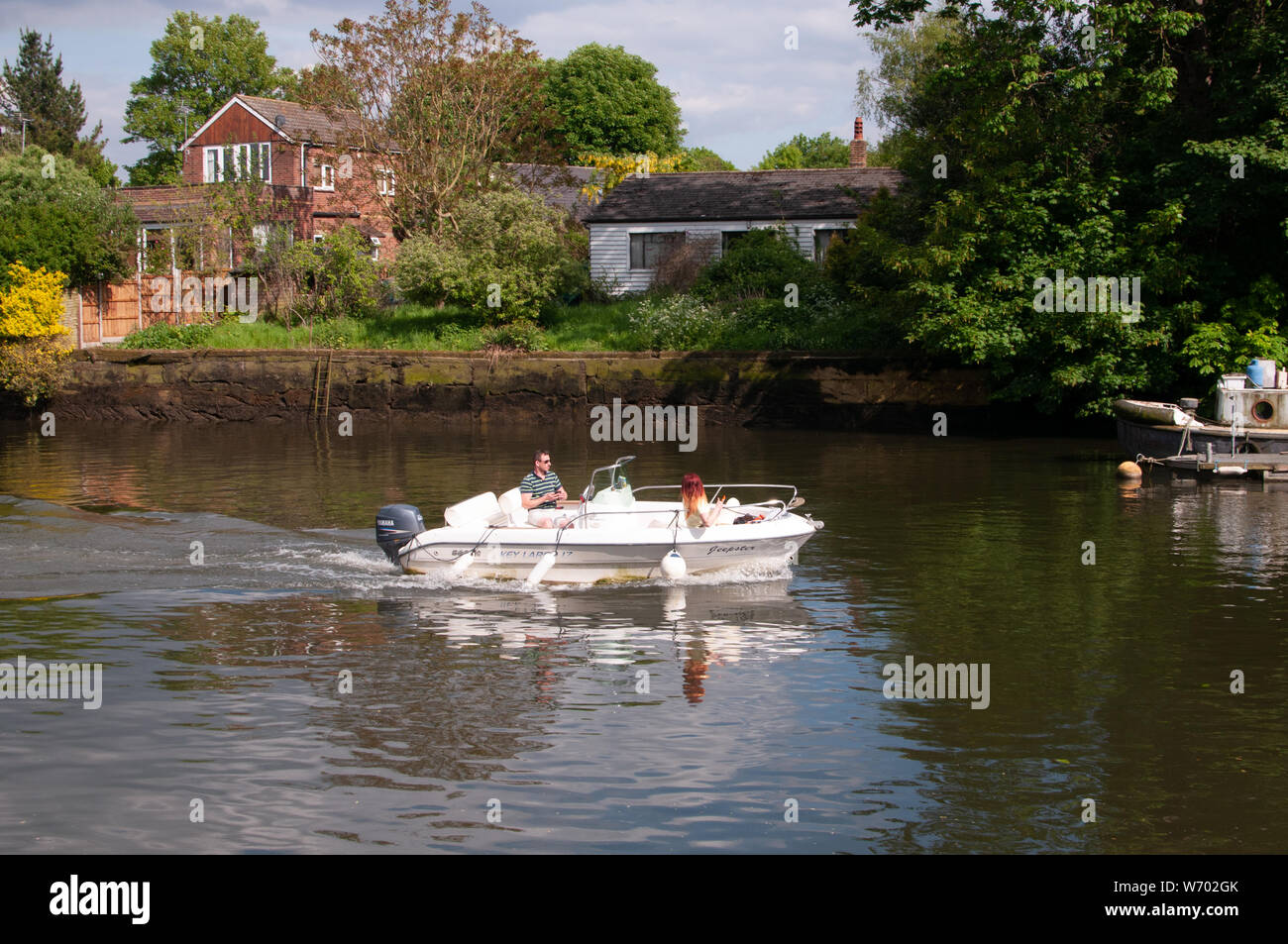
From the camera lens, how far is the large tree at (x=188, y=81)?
74.9 metres

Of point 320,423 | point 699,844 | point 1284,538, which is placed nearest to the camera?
point 699,844

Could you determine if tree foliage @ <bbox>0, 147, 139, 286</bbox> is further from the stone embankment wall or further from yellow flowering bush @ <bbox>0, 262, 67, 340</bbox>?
the stone embankment wall

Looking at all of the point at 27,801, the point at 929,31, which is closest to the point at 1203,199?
the point at 929,31

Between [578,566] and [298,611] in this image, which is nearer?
[298,611]

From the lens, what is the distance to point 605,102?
225ft

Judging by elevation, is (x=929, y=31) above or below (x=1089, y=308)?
above

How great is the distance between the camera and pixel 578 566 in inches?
607

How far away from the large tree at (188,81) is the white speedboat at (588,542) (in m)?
65.9

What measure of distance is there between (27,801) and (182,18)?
7921 centimetres

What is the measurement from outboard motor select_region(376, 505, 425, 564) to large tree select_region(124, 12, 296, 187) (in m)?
65.6

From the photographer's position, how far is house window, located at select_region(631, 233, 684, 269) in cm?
4526

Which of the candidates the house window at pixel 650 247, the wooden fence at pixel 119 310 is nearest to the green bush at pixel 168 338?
the wooden fence at pixel 119 310

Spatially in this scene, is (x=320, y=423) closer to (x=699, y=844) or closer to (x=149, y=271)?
(x=149, y=271)

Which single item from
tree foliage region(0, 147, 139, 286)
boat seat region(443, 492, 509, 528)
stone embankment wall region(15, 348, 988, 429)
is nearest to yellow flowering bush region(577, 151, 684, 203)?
stone embankment wall region(15, 348, 988, 429)
